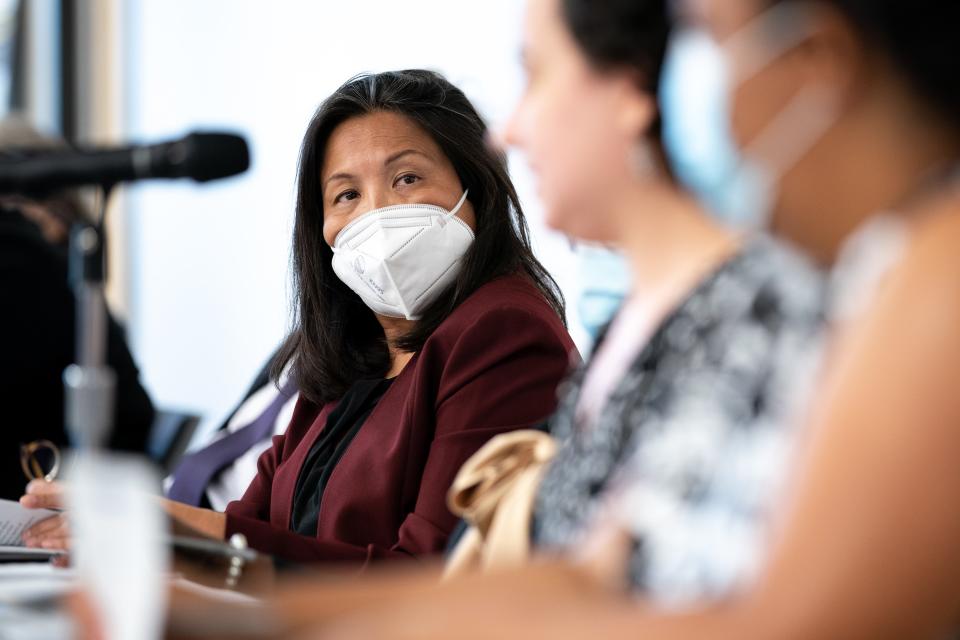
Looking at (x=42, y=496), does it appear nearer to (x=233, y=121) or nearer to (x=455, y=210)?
(x=455, y=210)

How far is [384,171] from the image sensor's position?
6.59ft

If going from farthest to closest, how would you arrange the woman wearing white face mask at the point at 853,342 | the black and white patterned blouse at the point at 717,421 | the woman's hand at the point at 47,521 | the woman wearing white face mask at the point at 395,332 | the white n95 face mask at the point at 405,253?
the white n95 face mask at the point at 405,253 < the woman wearing white face mask at the point at 395,332 < the woman's hand at the point at 47,521 < the black and white patterned blouse at the point at 717,421 < the woman wearing white face mask at the point at 853,342

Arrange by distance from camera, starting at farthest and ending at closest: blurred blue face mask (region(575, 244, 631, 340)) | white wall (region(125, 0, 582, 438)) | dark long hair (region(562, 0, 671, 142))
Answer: white wall (region(125, 0, 582, 438)) < blurred blue face mask (region(575, 244, 631, 340)) < dark long hair (region(562, 0, 671, 142))

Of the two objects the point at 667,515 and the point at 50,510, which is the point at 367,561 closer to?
the point at 50,510

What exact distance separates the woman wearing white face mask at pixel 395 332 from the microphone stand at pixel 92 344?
2.12ft

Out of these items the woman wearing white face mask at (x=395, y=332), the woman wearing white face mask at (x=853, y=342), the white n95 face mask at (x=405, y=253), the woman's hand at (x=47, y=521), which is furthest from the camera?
the white n95 face mask at (x=405, y=253)

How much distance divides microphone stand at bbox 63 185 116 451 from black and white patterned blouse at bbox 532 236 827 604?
1.40ft

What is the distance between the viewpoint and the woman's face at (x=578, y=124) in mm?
953

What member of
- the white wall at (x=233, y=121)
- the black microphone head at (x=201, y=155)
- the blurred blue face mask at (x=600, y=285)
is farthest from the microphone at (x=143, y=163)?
the white wall at (x=233, y=121)

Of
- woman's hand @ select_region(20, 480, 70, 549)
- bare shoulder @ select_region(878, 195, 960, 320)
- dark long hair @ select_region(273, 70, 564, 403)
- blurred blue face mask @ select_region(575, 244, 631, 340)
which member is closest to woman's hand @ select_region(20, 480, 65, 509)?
woman's hand @ select_region(20, 480, 70, 549)

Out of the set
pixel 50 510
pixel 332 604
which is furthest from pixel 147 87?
pixel 332 604

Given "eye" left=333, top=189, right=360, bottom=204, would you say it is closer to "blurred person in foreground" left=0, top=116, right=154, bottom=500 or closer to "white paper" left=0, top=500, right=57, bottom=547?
"blurred person in foreground" left=0, top=116, right=154, bottom=500

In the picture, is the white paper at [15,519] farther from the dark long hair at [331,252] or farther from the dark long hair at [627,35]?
the dark long hair at [627,35]

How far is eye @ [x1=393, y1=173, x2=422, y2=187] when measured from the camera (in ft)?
6.61
